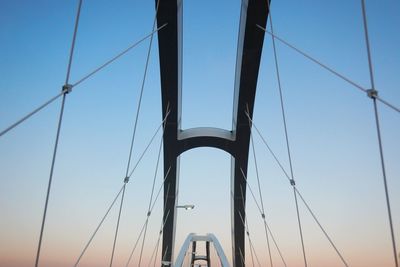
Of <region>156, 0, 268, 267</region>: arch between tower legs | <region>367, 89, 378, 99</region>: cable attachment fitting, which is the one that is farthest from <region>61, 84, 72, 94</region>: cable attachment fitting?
<region>156, 0, 268, 267</region>: arch between tower legs

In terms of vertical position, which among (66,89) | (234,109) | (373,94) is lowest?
(373,94)

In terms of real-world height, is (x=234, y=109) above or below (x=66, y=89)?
above

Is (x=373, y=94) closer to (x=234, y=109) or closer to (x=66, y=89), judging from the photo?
(x=66, y=89)

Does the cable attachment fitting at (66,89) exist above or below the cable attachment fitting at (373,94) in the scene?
above

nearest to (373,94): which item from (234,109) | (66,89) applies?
(66,89)

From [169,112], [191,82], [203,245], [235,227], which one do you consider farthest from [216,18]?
[203,245]

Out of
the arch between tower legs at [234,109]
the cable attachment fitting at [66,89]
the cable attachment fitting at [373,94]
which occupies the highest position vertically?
the arch between tower legs at [234,109]

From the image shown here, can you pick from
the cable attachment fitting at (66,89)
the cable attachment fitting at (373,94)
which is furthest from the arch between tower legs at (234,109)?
the cable attachment fitting at (373,94)

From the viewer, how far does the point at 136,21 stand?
1199 centimetres

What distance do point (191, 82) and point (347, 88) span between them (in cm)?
599

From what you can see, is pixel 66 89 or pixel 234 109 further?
pixel 234 109

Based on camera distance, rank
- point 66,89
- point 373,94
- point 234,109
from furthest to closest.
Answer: point 234,109, point 66,89, point 373,94

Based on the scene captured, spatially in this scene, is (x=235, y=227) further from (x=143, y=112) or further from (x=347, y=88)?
(x=347, y=88)

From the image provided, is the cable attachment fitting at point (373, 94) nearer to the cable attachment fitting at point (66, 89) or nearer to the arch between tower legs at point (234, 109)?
the cable attachment fitting at point (66, 89)
